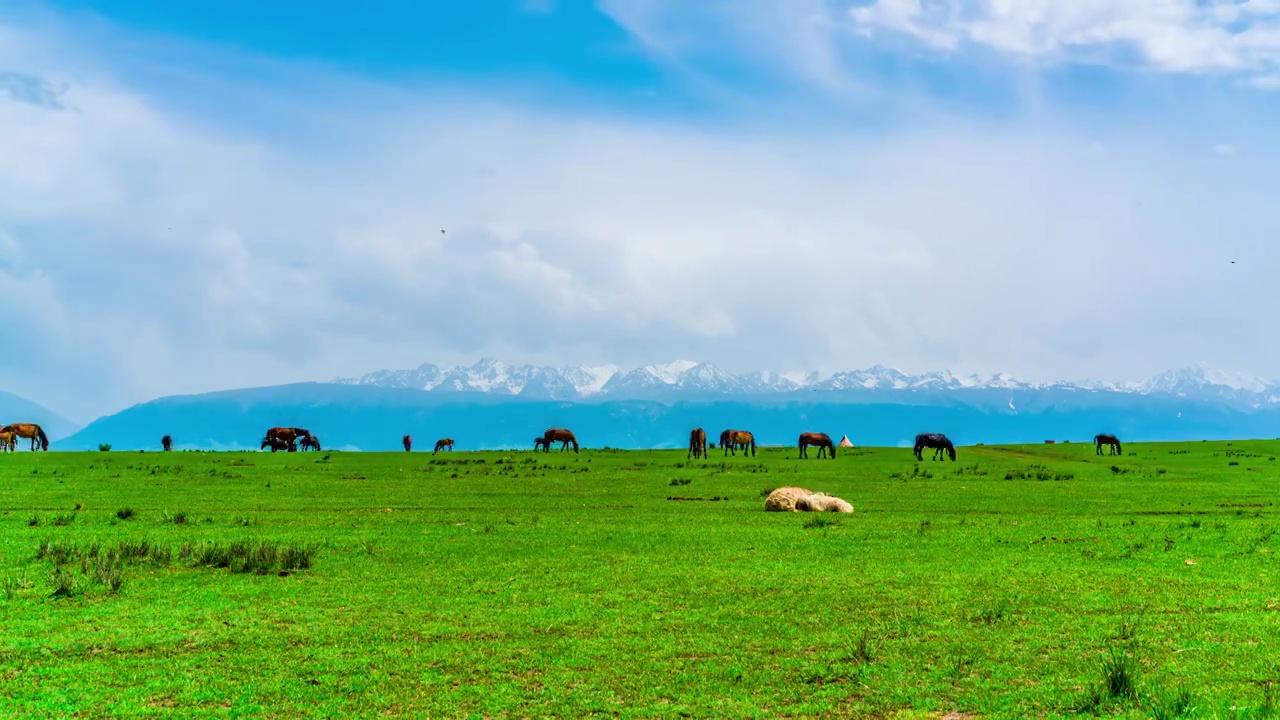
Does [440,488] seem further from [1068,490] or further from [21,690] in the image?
[21,690]

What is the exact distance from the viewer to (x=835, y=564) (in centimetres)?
1830

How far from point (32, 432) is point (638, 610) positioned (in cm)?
8000

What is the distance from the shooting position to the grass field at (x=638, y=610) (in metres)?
10.2

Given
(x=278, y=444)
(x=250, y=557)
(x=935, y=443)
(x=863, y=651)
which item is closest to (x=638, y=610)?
(x=863, y=651)

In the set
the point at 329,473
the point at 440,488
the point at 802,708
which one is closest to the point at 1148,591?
the point at 802,708

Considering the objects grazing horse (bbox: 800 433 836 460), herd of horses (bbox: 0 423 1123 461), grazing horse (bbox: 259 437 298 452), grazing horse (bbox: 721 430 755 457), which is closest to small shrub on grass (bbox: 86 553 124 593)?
herd of horses (bbox: 0 423 1123 461)

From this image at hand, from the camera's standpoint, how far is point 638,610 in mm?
14156

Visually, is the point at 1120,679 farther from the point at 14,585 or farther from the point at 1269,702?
the point at 14,585

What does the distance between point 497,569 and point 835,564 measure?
624 centimetres

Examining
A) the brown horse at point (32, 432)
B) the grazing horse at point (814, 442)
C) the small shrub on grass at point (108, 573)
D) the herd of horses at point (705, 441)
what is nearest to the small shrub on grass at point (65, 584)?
the small shrub on grass at point (108, 573)

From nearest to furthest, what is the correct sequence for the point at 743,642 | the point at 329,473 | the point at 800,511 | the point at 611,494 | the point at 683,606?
the point at 743,642 → the point at 683,606 → the point at 800,511 → the point at 611,494 → the point at 329,473

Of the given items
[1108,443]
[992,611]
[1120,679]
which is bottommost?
[1120,679]

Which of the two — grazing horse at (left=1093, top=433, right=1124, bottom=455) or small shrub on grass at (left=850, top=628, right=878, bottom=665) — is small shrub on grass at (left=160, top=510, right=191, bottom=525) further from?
grazing horse at (left=1093, top=433, right=1124, bottom=455)

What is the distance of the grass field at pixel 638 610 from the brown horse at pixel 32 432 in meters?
53.5
